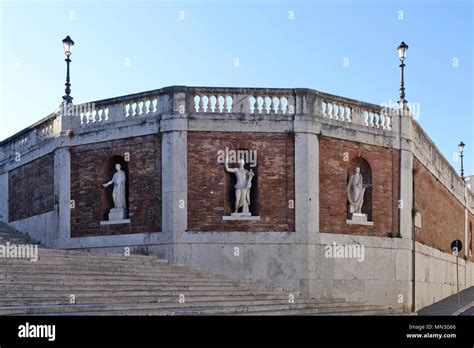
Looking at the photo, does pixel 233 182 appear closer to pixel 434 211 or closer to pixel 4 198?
pixel 434 211

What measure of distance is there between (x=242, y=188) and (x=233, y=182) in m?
0.53

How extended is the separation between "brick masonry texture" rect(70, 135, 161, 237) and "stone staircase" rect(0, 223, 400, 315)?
2.09m

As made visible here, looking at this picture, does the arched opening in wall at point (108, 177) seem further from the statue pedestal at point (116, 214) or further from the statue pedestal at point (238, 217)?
the statue pedestal at point (238, 217)

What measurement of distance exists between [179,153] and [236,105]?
8.36ft

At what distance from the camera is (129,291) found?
1567cm

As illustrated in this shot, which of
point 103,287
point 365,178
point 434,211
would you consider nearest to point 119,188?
point 103,287

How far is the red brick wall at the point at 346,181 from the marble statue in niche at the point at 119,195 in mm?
6833

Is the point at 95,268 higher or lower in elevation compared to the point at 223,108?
lower

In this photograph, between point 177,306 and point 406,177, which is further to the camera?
point 406,177

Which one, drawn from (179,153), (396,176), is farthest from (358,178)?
(179,153)

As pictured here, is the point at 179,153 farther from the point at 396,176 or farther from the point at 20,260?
the point at 396,176

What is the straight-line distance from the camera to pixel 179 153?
21281 mm

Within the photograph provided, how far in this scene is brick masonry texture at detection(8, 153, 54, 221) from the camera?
24578 millimetres

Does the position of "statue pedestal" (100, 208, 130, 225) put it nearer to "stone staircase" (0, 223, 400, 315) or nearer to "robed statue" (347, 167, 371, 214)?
"stone staircase" (0, 223, 400, 315)
